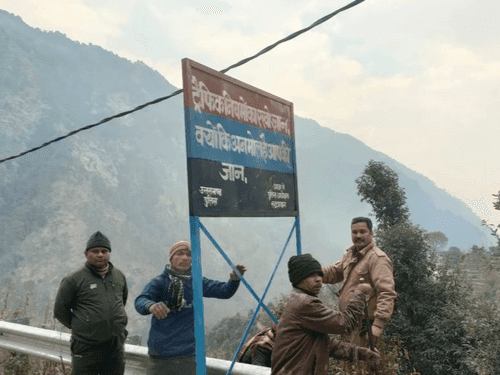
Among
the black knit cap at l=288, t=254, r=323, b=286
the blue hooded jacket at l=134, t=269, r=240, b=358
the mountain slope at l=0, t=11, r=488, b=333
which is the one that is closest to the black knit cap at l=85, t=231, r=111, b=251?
the blue hooded jacket at l=134, t=269, r=240, b=358

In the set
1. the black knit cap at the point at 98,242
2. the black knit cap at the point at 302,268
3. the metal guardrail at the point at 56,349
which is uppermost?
the black knit cap at the point at 98,242

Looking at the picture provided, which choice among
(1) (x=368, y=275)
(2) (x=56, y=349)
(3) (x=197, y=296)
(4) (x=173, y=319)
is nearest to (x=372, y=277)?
(1) (x=368, y=275)

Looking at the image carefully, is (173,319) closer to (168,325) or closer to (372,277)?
(168,325)

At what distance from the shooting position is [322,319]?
2.60 m

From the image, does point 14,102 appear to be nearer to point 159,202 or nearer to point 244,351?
point 159,202

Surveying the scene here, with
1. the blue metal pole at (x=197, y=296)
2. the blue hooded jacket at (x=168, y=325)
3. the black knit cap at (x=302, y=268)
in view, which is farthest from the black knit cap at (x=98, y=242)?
the black knit cap at (x=302, y=268)

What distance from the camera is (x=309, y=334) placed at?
2688mm

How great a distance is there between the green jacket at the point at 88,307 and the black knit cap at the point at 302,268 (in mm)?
1959

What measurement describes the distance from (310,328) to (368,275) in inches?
55.4

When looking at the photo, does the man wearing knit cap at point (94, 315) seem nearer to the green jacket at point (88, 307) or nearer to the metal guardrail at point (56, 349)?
the green jacket at point (88, 307)

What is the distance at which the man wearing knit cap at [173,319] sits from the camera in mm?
3717

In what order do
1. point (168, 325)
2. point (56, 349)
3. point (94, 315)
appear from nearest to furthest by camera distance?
1. point (168, 325)
2. point (94, 315)
3. point (56, 349)

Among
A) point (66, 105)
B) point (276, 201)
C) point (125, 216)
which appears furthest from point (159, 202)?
point (276, 201)

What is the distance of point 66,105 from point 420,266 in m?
167
